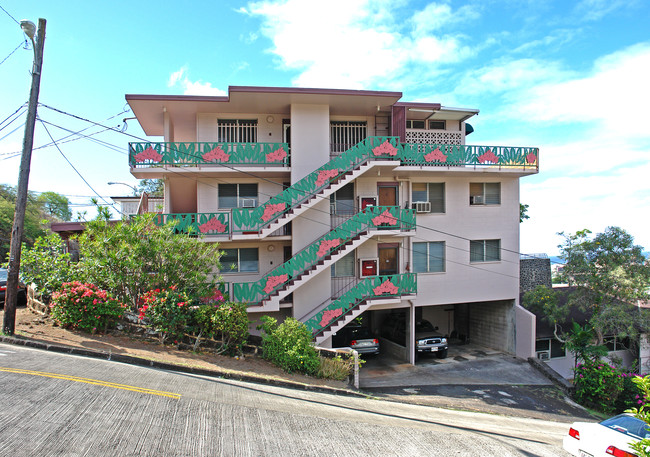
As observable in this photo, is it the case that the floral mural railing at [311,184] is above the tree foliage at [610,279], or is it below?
above

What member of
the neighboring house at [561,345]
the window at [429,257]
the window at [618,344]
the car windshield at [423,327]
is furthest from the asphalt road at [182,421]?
the window at [618,344]

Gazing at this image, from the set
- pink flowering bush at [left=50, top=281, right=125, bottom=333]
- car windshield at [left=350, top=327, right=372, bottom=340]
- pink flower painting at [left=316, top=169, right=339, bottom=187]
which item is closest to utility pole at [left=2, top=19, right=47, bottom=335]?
pink flowering bush at [left=50, top=281, right=125, bottom=333]

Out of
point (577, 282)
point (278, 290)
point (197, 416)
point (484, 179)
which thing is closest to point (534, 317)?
point (577, 282)

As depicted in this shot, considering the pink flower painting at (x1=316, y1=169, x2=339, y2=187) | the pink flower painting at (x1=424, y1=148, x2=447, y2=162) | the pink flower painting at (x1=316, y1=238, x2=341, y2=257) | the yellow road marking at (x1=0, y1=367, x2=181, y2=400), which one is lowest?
the yellow road marking at (x1=0, y1=367, x2=181, y2=400)

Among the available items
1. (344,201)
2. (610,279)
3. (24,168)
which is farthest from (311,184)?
(610,279)

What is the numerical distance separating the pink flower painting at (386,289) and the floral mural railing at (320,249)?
2149 millimetres

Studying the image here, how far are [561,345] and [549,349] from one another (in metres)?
0.79

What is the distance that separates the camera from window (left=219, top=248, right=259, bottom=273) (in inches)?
606

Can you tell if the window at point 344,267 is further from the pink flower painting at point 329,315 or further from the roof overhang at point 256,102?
the roof overhang at point 256,102

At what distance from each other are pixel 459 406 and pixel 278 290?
23.2 ft

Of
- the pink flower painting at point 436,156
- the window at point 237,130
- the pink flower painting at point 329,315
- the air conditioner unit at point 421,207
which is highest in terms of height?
the window at point 237,130

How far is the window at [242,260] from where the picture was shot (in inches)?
606

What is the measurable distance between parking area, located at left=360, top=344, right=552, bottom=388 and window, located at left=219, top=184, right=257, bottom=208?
829 centimetres

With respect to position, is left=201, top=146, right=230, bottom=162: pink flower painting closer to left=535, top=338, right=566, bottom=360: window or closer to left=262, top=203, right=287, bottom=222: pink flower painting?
left=262, top=203, right=287, bottom=222: pink flower painting
